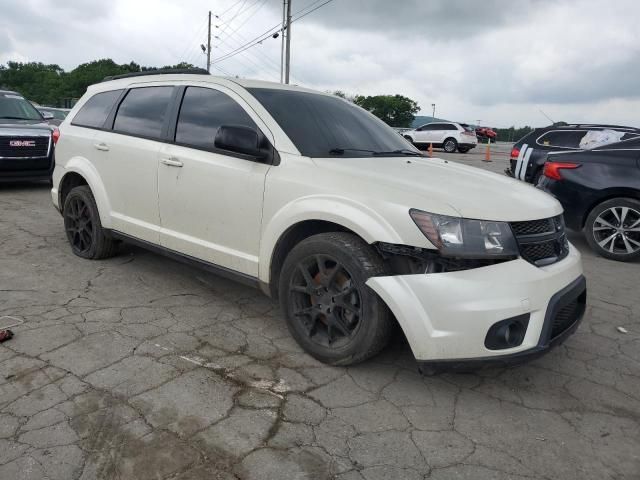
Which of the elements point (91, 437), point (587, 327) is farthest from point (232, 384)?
point (587, 327)

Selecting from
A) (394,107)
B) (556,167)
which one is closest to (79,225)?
(556,167)

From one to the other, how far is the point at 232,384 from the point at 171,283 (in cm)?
186

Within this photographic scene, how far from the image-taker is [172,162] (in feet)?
12.6

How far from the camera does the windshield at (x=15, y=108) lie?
9320mm

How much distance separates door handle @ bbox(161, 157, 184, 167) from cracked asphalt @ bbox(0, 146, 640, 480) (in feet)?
3.49

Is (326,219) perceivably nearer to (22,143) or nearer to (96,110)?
(96,110)

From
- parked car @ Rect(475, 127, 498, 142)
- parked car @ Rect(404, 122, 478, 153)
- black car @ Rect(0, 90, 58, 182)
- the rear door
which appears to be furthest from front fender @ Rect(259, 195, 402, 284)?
parked car @ Rect(475, 127, 498, 142)

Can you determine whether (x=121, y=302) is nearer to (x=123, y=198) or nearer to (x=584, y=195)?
(x=123, y=198)

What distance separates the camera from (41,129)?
8.87 m

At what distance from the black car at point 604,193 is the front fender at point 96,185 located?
510cm

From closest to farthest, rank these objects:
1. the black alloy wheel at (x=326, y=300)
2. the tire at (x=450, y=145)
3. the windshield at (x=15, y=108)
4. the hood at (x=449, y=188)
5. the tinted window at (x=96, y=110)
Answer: the hood at (x=449, y=188) → the black alloy wheel at (x=326, y=300) → the tinted window at (x=96, y=110) → the windshield at (x=15, y=108) → the tire at (x=450, y=145)

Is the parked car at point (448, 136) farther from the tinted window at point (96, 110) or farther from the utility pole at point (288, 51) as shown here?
the tinted window at point (96, 110)

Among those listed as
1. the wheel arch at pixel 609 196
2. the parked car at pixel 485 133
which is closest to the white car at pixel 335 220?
the wheel arch at pixel 609 196

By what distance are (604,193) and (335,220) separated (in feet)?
14.7
